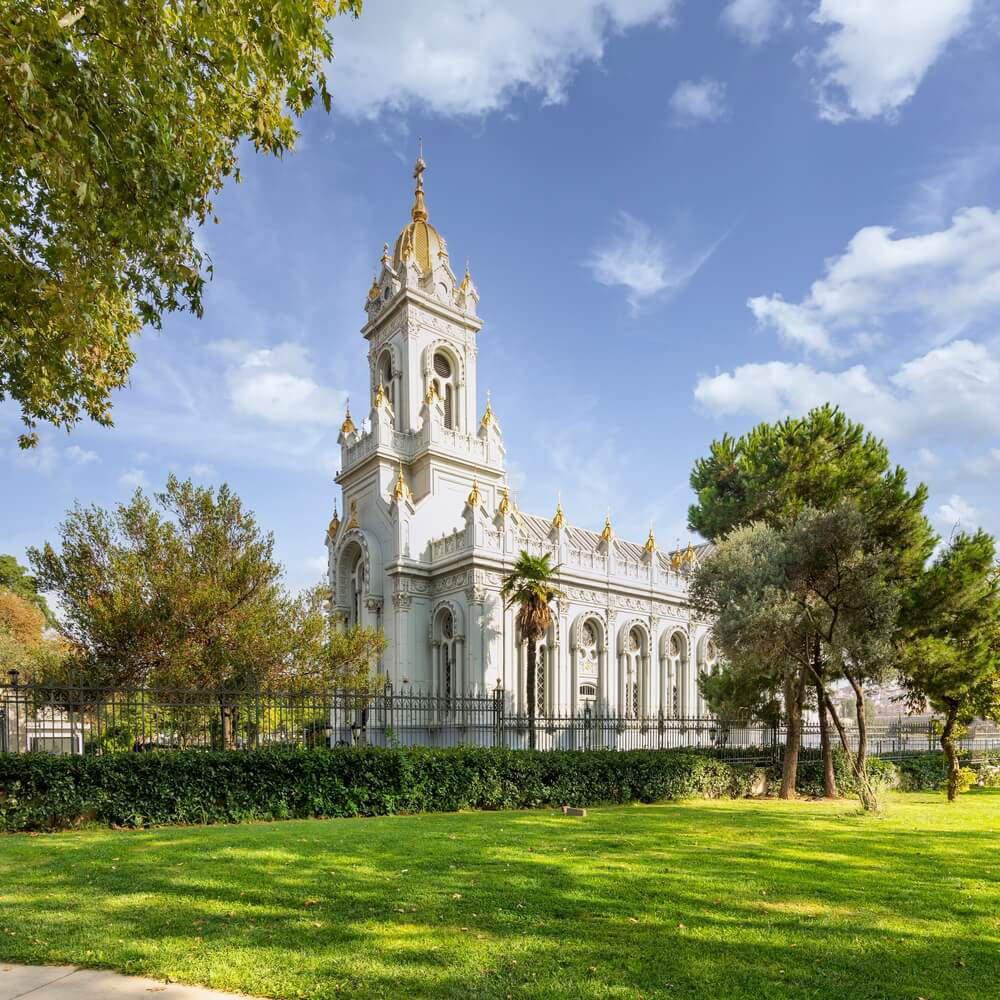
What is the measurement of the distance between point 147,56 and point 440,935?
827cm

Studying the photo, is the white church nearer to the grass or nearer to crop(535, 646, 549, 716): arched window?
crop(535, 646, 549, 716): arched window

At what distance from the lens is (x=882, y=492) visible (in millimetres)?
18891

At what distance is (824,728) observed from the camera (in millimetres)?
20391

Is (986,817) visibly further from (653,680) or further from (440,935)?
(653,680)

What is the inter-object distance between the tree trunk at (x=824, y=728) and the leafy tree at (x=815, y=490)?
3 centimetres

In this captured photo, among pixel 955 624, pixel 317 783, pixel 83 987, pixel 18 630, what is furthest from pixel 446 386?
pixel 83 987

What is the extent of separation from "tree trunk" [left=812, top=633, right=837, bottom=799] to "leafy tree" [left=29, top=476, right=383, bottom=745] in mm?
13361

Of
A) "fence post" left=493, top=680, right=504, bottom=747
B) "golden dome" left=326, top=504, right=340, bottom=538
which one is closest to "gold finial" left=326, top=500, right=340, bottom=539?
"golden dome" left=326, top=504, right=340, bottom=538

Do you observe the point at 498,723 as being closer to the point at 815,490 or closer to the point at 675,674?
the point at 815,490

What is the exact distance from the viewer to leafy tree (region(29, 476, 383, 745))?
61.6 feet

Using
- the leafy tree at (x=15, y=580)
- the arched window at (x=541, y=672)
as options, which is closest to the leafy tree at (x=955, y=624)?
the arched window at (x=541, y=672)

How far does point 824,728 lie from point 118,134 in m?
20.3

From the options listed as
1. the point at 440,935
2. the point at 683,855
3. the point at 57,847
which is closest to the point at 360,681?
the point at 57,847

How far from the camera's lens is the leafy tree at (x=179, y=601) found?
1878 centimetres
